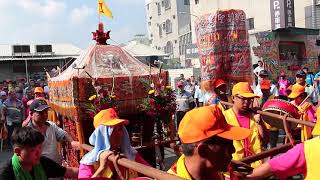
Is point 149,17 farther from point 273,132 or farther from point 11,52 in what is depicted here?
point 273,132

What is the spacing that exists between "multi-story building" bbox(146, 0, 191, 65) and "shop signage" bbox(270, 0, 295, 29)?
22.5 metres

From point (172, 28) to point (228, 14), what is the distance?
4024cm

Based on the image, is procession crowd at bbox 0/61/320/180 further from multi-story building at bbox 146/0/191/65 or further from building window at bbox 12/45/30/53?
multi-story building at bbox 146/0/191/65

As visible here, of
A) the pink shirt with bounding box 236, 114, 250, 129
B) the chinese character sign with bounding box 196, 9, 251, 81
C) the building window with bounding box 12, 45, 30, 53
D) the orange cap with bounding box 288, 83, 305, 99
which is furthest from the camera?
the building window with bounding box 12, 45, 30, 53

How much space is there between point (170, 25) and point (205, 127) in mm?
48566

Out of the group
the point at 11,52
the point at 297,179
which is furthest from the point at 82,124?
the point at 11,52

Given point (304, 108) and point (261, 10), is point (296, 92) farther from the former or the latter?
point (261, 10)

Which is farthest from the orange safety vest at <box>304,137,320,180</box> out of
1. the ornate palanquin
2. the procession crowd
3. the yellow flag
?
the yellow flag

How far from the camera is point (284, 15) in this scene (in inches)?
807

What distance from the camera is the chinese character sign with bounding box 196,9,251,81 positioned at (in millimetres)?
9070

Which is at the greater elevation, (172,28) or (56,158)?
(172,28)

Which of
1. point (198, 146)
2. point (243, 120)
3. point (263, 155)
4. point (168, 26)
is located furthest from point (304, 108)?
point (168, 26)

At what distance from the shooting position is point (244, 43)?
363 inches

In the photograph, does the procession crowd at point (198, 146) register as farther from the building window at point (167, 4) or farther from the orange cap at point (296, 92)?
the building window at point (167, 4)
